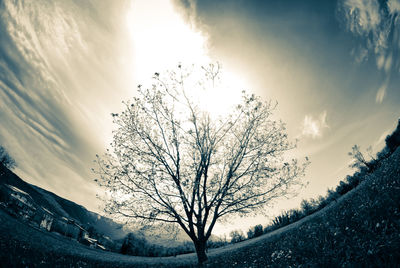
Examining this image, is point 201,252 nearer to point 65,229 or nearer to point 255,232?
point 255,232

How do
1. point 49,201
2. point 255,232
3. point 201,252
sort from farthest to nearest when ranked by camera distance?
point 49,201 < point 255,232 < point 201,252

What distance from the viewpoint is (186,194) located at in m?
13.1

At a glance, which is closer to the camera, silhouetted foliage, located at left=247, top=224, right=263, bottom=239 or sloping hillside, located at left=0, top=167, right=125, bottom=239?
silhouetted foliage, located at left=247, top=224, right=263, bottom=239

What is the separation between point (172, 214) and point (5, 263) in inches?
376

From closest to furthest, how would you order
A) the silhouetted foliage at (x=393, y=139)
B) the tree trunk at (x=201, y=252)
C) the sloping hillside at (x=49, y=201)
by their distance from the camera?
1. the tree trunk at (x=201, y=252)
2. the silhouetted foliage at (x=393, y=139)
3. the sloping hillside at (x=49, y=201)

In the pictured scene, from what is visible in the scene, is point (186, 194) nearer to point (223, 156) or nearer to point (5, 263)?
point (223, 156)

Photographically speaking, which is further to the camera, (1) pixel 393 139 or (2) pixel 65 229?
(2) pixel 65 229

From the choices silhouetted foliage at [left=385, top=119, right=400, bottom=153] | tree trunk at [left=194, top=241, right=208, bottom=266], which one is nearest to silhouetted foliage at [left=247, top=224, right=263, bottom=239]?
tree trunk at [left=194, top=241, right=208, bottom=266]

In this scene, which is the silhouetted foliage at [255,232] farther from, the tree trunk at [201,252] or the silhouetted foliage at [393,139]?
the silhouetted foliage at [393,139]

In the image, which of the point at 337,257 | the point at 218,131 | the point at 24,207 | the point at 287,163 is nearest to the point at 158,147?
the point at 218,131

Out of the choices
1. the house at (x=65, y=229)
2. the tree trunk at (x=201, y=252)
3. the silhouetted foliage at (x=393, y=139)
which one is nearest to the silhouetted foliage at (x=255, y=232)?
the tree trunk at (x=201, y=252)

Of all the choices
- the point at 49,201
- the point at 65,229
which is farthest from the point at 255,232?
the point at 49,201

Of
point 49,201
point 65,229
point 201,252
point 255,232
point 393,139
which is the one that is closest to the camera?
point 201,252

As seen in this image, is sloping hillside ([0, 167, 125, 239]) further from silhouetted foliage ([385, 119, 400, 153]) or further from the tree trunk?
silhouetted foliage ([385, 119, 400, 153])
